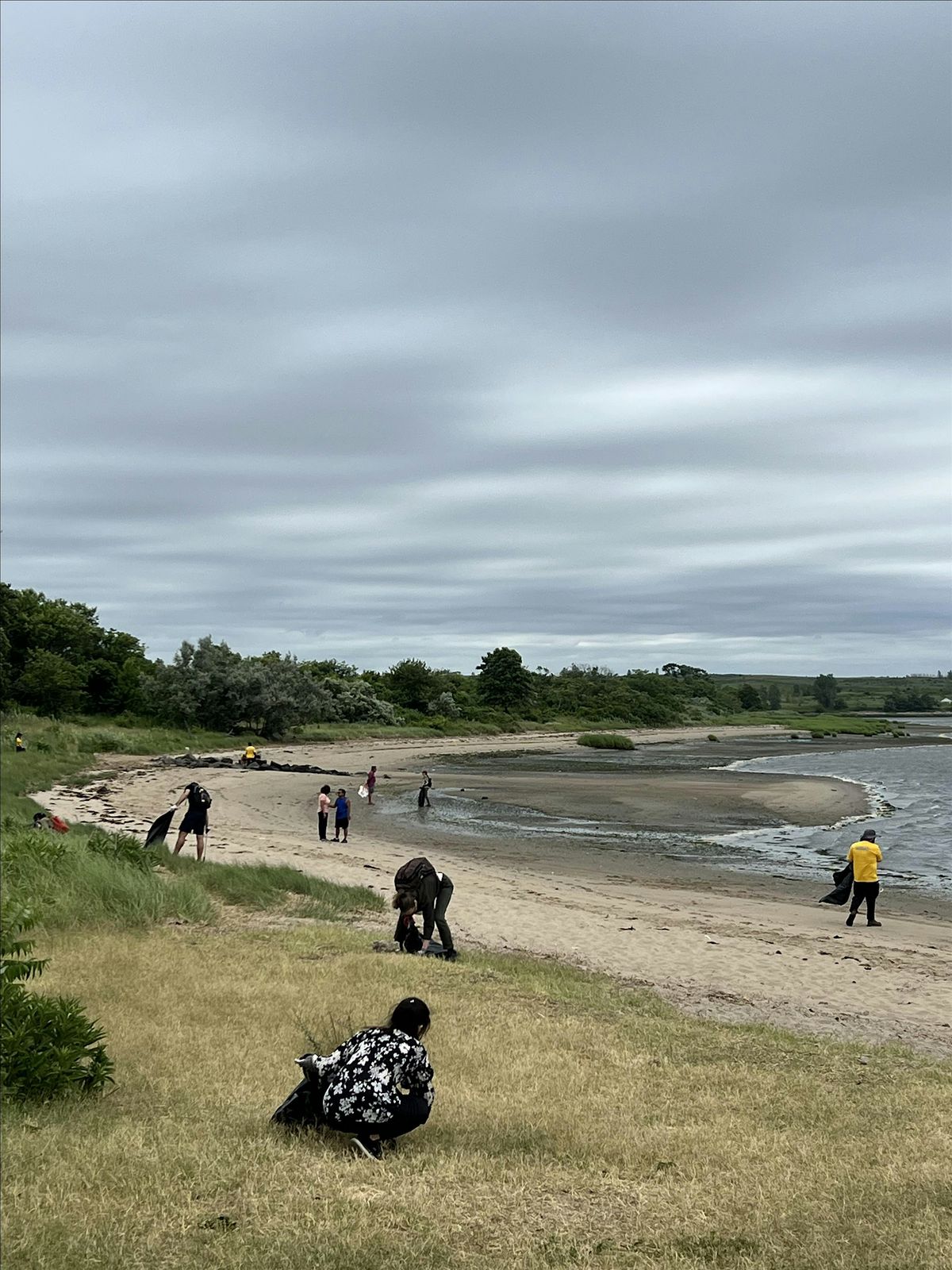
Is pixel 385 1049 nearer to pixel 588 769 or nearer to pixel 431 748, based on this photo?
pixel 588 769

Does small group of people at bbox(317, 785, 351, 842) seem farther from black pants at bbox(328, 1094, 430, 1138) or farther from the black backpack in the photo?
black pants at bbox(328, 1094, 430, 1138)

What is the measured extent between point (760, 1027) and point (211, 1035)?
17.6 ft

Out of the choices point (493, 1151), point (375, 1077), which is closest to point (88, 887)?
point (375, 1077)

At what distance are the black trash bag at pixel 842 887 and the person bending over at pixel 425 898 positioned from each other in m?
9.07

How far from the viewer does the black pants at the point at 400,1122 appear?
21.3ft

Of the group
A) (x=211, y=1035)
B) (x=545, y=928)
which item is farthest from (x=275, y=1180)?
(x=545, y=928)

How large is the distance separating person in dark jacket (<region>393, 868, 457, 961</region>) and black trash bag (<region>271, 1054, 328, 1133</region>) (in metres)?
6.22

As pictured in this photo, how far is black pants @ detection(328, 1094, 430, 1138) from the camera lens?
650 centimetres

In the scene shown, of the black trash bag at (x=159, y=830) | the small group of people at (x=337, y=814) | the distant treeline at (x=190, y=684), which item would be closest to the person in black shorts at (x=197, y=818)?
the black trash bag at (x=159, y=830)

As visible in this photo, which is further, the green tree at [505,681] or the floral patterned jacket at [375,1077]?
the green tree at [505,681]

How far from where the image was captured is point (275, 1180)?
5797 mm

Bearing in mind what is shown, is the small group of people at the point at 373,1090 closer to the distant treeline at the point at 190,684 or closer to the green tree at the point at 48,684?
the distant treeline at the point at 190,684

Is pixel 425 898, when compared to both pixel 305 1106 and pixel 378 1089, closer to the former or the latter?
pixel 305 1106

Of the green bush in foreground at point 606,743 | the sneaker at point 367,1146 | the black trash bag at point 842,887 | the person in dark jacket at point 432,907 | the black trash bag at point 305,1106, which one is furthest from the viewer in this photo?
the green bush in foreground at point 606,743
